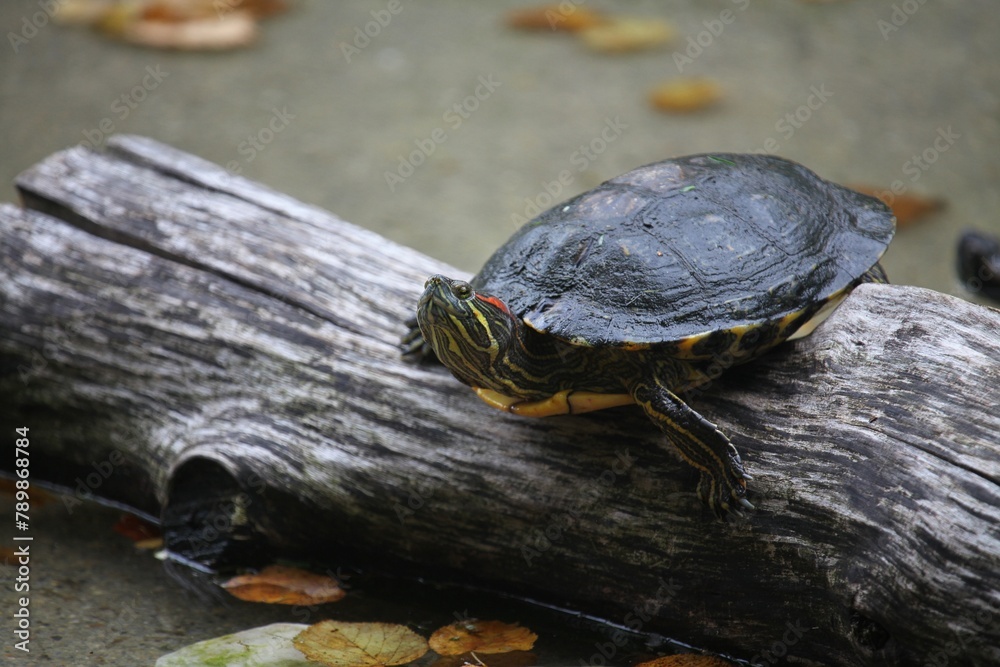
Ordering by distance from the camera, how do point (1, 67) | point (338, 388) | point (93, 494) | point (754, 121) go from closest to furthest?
point (338, 388), point (93, 494), point (754, 121), point (1, 67)

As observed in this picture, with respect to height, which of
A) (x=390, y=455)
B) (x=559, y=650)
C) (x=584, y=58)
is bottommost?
(x=559, y=650)

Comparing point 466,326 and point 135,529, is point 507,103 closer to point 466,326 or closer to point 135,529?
point 135,529

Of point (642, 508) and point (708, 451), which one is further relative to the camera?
point (642, 508)

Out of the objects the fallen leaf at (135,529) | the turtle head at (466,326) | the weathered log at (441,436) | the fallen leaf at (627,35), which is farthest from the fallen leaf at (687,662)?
the fallen leaf at (627,35)

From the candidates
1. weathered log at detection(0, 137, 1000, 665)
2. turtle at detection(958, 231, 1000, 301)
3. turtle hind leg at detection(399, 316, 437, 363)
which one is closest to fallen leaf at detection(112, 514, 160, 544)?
weathered log at detection(0, 137, 1000, 665)

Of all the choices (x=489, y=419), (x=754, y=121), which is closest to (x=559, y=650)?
(x=489, y=419)

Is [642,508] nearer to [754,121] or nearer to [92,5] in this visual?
[754,121]

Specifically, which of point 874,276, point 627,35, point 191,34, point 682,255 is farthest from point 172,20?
point 874,276
